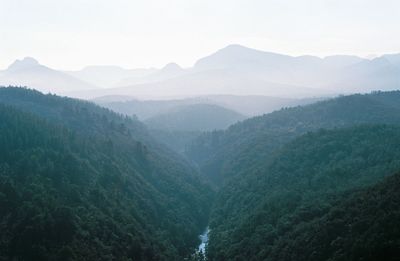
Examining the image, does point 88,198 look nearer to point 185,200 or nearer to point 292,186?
point 185,200

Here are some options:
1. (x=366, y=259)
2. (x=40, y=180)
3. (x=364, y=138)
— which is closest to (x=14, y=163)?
(x=40, y=180)

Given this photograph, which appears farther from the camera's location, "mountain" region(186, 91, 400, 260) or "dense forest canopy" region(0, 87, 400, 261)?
"mountain" region(186, 91, 400, 260)

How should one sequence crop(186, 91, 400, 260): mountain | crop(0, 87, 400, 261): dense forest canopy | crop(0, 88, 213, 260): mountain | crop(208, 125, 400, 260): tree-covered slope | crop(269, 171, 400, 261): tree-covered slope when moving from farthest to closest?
crop(208, 125, 400, 260): tree-covered slope → crop(186, 91, 400, 260): mountain → crop(0, 88, 213, 260): mountain → crop(0, 87, 400, 261): dense forest canopy → crop(269, 171, 400, 261): tree-covered slope

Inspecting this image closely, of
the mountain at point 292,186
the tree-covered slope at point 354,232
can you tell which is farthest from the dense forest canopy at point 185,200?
the mountain at point 292,186

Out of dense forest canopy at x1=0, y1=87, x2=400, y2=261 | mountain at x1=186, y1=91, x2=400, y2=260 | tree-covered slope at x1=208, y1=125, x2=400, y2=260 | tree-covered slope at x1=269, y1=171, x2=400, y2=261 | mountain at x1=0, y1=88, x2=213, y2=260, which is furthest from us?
tree-covered slope at x1=208, y1=125, x2=400, y2=260

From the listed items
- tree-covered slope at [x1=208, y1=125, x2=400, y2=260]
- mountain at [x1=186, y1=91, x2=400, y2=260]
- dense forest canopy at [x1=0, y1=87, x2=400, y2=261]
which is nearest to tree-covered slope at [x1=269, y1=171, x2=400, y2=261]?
dense forest canopy at [x1=0, y1=87, x2=400, y2=261]

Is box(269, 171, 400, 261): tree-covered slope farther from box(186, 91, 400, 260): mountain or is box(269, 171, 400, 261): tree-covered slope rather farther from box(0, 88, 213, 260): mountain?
box(0, 88, 213, 260): mountain

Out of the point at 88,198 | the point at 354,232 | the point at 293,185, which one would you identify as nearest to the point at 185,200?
the point at 293,185

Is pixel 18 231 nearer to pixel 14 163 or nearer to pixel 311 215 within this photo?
pixel 14 163
